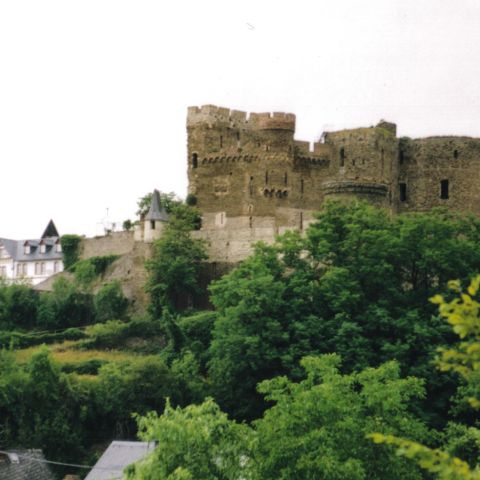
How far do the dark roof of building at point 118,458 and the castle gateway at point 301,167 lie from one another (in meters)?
20.8

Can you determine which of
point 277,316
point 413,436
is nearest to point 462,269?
point 277,316

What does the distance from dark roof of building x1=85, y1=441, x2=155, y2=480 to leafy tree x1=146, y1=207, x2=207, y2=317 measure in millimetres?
16487

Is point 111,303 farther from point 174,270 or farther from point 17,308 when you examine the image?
point 17,308

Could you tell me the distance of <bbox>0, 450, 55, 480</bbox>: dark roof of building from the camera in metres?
33.4

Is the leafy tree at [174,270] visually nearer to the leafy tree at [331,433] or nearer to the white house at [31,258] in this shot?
the white house at [31,258]

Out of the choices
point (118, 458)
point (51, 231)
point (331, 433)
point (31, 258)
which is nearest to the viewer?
point (331, 433)

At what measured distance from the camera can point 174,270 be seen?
49250mm

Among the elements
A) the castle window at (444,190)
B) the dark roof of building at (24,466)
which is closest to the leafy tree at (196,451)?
the dark roof of building at (24,466)

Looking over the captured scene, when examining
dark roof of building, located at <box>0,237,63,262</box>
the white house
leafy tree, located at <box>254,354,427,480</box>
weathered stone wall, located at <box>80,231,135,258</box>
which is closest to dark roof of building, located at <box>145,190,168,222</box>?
weathered stone wall, located at <box>80,231,135,258</box>

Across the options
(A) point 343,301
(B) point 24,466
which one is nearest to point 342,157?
(A) point 343,301

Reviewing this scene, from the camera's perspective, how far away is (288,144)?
5588cm

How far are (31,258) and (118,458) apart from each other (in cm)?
3646

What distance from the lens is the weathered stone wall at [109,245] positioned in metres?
57.2

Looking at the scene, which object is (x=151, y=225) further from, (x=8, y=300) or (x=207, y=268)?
(x=8, y=300)
